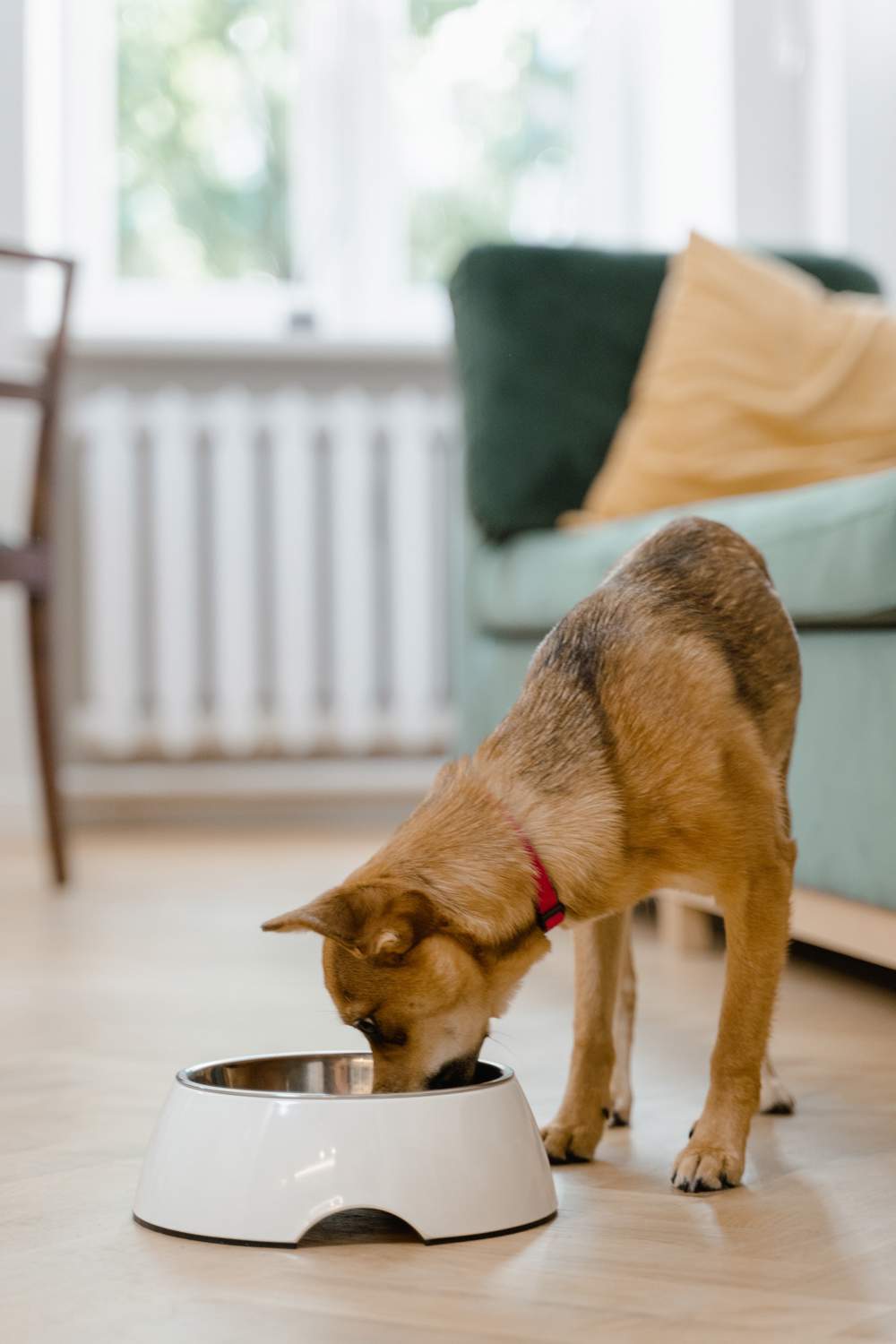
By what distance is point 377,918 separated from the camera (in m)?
1.17

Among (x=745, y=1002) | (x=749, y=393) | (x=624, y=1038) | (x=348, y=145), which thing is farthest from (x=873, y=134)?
(x=745, y=1002)

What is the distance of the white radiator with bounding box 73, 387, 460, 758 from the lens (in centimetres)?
396

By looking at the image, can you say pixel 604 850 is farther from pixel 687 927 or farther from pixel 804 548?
pixel 687 927

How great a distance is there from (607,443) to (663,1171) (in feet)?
5.86

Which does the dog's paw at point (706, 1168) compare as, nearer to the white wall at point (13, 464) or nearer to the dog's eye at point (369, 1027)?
the dog's eye at point (369, 1027)

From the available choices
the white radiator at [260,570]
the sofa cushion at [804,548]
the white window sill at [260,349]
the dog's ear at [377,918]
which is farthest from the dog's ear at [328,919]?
the white window sill at [260,349]

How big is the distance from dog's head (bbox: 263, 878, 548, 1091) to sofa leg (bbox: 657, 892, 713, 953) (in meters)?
1.29

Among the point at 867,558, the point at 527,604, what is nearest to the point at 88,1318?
the point at 867,558

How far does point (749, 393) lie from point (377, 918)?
1.70 metres

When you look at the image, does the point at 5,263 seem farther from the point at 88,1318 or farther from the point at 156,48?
the point at 88,1318

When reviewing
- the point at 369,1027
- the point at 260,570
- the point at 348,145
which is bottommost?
the point at 260,570

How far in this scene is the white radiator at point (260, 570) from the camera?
13.0 feet

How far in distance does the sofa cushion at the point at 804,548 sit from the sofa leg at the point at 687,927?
47 cm

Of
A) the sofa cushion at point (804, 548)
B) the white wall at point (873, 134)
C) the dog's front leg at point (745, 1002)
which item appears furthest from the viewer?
the white wall at point (873, 134)
